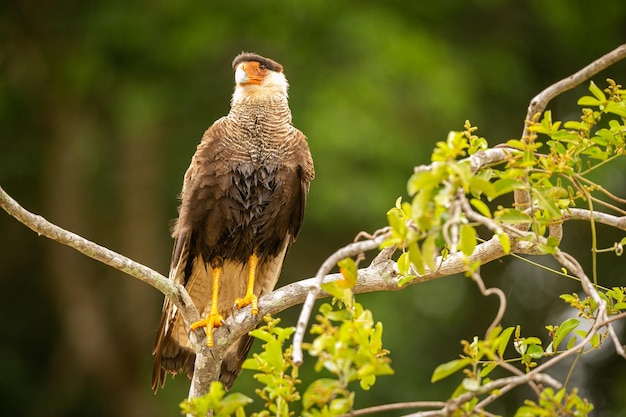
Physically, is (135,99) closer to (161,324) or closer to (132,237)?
(132,237)

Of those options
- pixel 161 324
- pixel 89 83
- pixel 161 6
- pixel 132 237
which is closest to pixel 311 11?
pixel 161 6

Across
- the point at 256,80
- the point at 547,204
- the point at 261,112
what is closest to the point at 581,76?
the point at 547,204

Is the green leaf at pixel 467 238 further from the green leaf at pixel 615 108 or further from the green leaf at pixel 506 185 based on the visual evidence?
the green leaf at pixel 615 108

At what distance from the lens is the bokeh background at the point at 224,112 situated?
22.5 feet

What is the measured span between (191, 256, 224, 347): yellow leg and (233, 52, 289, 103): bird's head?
0.78 metres

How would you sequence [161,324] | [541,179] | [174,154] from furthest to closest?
[174,154]
[161,324]
[541,179]

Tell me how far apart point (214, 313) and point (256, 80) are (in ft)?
3.94

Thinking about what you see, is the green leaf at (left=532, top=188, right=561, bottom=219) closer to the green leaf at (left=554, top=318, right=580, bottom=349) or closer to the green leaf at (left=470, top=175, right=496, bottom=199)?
the green leaf at (left=470, top=175, right=496, bottom=199)

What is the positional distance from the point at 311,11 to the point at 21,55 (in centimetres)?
264

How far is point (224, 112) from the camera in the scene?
724 centimetres

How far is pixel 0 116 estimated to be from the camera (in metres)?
7.55

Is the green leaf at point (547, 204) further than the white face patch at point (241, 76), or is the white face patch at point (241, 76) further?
the white face patch at point (241, 76)

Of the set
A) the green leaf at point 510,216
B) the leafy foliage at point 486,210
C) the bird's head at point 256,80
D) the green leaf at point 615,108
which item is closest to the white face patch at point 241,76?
the bird's head at point 256,80

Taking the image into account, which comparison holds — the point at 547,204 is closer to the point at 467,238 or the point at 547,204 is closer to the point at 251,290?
the point at 467,238
